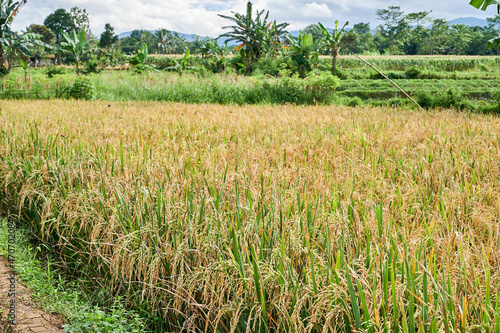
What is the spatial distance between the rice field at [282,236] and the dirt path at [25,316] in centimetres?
35

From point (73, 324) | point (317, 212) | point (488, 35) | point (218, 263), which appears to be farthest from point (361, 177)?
point (488, 35)

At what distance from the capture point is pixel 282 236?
1.80 meters

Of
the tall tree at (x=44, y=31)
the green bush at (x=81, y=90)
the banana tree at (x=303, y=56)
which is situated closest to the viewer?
the green bush at (x=81, y=90)

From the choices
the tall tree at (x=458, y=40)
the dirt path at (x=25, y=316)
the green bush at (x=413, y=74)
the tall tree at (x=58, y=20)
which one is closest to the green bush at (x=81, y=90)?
the dirt path at (x=25, y=316)

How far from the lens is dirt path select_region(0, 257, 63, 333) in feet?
6.75

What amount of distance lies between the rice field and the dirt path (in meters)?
0.35

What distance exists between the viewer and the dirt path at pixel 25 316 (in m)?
2.06

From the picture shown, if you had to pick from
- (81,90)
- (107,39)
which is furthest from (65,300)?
(107,39)

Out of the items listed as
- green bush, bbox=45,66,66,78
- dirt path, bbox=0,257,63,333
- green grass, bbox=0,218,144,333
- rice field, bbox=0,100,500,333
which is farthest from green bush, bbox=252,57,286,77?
dirt path, bbox=0,257,63,333

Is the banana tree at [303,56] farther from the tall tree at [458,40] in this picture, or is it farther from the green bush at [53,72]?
the tall tree at [458,40]

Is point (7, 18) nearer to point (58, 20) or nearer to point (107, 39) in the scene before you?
point (107, 39)

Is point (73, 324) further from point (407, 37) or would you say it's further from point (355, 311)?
point (407, 37)

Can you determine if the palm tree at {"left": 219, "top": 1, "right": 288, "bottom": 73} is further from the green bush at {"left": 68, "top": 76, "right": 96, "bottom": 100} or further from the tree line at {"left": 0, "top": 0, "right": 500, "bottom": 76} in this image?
the green bush at {"left": 68, "top": 76, "right": 96, "bottom": 100}

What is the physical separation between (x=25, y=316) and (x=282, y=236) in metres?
1.48
